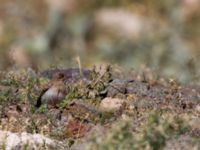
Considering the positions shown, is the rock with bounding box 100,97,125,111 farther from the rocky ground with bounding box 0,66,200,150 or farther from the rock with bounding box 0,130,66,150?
the rock with bounding box 0,130,66,150

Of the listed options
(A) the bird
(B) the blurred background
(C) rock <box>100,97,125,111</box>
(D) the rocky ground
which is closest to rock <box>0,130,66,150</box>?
(D) the rocky ground

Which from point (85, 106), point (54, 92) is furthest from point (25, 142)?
point (54, 92)

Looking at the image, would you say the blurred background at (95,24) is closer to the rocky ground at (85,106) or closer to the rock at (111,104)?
the rocky ground at (85,106)

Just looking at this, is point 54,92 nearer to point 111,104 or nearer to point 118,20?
point 111,104

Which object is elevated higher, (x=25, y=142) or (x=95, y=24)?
(x=95, y=24)

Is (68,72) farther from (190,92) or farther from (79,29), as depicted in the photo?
(79,29)

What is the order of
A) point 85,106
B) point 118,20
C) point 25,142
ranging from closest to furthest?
point 118,20 → point 25,142 → point 85,106

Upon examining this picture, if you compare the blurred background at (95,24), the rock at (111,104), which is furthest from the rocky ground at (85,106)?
the blurred background at (95,24)
